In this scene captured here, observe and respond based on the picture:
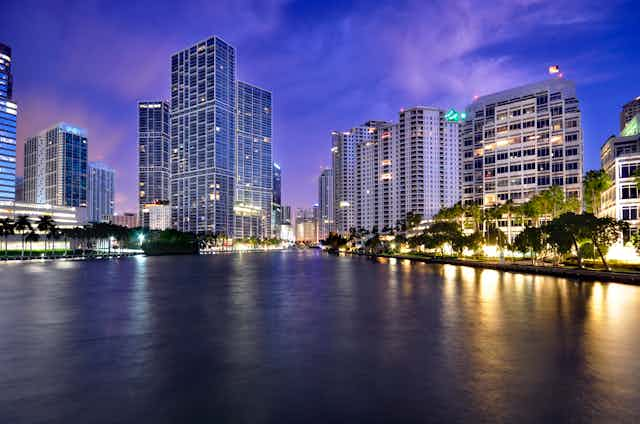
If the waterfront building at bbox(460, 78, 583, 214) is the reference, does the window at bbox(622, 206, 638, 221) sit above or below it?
below

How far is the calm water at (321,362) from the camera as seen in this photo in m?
13.1

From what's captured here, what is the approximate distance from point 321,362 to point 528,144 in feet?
538

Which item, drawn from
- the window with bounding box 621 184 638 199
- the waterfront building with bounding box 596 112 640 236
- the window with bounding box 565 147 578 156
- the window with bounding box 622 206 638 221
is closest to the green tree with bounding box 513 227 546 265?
the window with bounding box 622 206 638 221

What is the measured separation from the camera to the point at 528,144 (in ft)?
515

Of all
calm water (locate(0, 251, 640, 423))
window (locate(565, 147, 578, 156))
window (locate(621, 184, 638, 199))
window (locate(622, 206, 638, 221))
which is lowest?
calm water (locate(0, 251, 640, 423))

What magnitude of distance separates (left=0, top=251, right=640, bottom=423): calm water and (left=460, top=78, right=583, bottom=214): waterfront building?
131830mm

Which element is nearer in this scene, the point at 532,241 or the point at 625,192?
the point at 532,241

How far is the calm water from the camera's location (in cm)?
1308

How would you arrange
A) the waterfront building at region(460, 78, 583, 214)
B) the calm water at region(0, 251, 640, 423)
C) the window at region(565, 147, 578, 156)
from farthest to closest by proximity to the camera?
the waterfront building at region(460, 78, 583, 214) < the window at region(565, 147, 578, 156) < the calm water at region(0, 251, 640, 423)

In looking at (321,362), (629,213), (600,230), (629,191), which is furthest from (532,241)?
(321,362)

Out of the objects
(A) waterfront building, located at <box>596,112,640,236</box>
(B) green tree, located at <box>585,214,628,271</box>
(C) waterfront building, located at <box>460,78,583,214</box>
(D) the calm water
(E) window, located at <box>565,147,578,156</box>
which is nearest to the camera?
(D) the calm water

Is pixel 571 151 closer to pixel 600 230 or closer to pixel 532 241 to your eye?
pixel 532 241

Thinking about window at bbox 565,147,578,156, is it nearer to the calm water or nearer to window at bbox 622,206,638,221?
window at bbox 622,206,638,221

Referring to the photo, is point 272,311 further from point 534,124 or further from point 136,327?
point 534,124
